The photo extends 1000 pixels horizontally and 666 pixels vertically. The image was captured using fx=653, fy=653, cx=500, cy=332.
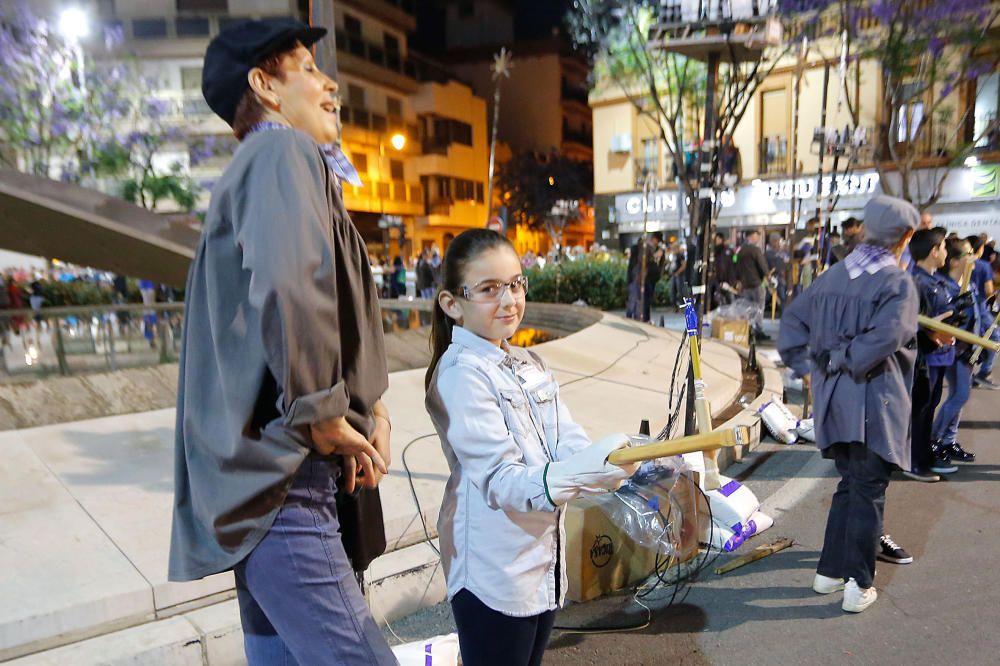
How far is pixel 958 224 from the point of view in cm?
2431

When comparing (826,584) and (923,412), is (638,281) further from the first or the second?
(826,584)

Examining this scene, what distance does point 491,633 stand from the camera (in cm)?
183

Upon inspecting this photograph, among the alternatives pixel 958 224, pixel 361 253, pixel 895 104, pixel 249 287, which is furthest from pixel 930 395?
pixel 958 224

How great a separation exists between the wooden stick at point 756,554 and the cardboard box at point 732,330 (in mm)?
6781

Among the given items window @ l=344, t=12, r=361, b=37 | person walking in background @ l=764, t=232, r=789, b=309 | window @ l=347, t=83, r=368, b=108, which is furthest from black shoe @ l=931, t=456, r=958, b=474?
window @ l=344, t=12, r=361, b=37

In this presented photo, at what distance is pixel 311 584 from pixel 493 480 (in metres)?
0.52

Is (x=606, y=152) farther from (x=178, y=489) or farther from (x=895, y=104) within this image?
(x=178, y=489)

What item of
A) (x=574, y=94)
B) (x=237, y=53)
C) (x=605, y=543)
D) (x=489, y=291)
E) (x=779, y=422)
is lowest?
(x=779, y=422)

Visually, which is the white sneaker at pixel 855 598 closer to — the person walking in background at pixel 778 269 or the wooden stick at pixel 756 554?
the wooden stick at pixel 756 554

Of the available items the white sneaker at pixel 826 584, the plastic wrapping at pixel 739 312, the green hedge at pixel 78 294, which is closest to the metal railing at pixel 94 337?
the plastic wrapping at pixel 739 312

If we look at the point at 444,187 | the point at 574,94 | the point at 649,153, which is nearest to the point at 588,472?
the point at 649,153

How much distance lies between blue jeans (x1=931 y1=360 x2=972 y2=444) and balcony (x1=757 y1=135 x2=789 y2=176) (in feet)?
77.6

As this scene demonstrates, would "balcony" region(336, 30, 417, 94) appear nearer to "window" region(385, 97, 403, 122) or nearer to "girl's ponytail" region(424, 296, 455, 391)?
"window" region(385, 97, 403, 122)

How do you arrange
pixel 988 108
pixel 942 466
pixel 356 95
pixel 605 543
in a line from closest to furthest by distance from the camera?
pixel 605 543
pixel 942 466
pixel 988 108
pixel 356 95
